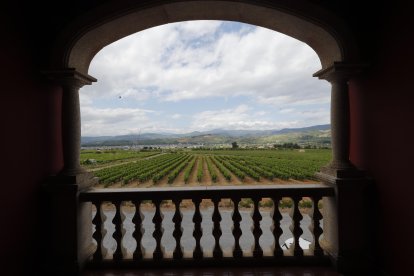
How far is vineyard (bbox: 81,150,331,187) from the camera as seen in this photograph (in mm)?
21031

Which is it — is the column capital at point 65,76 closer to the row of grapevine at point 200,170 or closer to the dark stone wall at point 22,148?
the dark stone wall at point 22,148

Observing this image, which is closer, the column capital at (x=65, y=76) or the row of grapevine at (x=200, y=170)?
the column capital at (x=65, y=76)

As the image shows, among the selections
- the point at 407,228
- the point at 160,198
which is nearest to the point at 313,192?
the point at 407,228

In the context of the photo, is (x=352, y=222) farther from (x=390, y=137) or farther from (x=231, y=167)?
(x=231, y=167)

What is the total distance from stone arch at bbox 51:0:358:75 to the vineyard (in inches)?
515

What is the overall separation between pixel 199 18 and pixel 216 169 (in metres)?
34.1

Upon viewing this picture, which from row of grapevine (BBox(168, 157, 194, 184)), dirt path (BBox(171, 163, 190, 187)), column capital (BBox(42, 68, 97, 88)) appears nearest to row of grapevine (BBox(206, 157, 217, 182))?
row of grapevine (BBox(168, 157, 194, 184))

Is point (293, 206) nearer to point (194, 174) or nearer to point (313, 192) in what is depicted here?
point (313, 192)

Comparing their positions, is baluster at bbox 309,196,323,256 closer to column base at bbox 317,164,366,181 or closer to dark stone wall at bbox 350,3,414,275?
column base at bbox 317,164,366,181

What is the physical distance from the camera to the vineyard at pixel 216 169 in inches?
828

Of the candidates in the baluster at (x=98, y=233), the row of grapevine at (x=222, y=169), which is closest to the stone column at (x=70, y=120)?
the baluster at (x=98, y=233)

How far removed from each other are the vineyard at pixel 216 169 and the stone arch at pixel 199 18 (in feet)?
42.9

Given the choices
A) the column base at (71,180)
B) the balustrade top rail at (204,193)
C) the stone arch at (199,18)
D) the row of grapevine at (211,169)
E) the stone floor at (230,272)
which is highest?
the stone arch at (199,18)

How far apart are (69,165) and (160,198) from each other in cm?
105
